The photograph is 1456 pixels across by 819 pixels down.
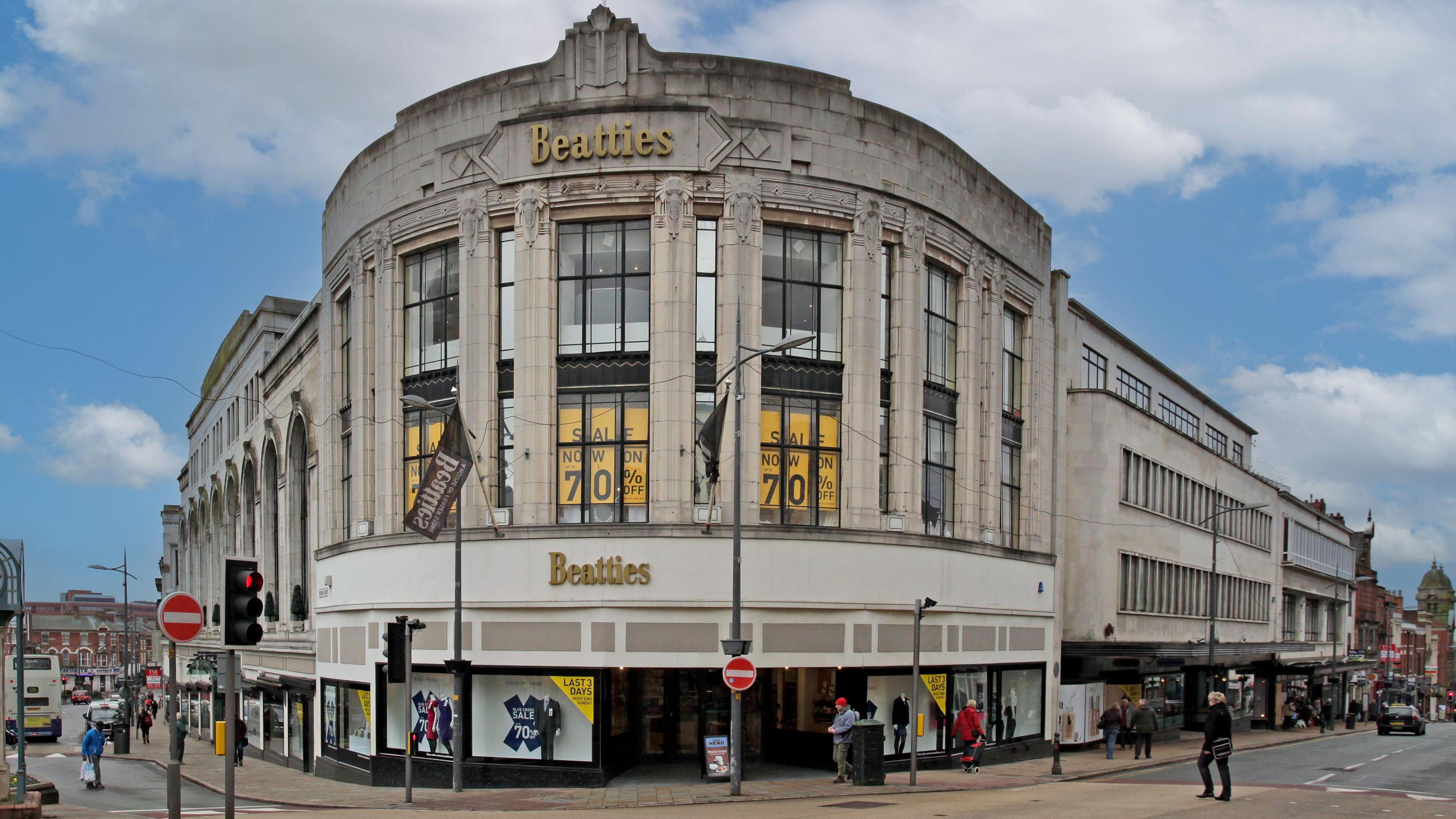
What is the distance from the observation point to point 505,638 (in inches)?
1137

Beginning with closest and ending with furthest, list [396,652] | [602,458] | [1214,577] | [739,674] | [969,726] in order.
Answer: [739,674], [396,652], [602,458], [969,726], [1214,577]

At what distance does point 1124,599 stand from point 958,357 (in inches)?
685

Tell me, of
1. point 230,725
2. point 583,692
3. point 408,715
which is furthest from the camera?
point 583,692

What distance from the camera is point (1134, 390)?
55.7m

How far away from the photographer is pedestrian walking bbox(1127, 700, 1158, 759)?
37.6 m

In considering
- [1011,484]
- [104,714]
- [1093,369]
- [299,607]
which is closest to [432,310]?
[1011,484]

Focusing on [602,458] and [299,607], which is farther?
[299,607]

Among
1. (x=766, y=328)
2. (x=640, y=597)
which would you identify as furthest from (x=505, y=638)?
(x=766, y=328)

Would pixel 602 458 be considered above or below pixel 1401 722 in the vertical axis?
above

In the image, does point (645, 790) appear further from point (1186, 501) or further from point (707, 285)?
point (1186, 501)

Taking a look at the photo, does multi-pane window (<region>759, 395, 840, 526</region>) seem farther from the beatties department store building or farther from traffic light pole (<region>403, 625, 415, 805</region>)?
traffic light pole (<region>403, 625, 415, 805</region>)

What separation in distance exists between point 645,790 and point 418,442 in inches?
429

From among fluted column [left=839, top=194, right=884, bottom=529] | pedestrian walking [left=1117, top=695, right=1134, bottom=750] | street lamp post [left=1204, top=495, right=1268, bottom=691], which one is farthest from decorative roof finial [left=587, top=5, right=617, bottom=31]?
street lamp post [left=1204, top=495, right=1268, bottom=691]

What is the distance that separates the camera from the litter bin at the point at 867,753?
2731 centimetres
